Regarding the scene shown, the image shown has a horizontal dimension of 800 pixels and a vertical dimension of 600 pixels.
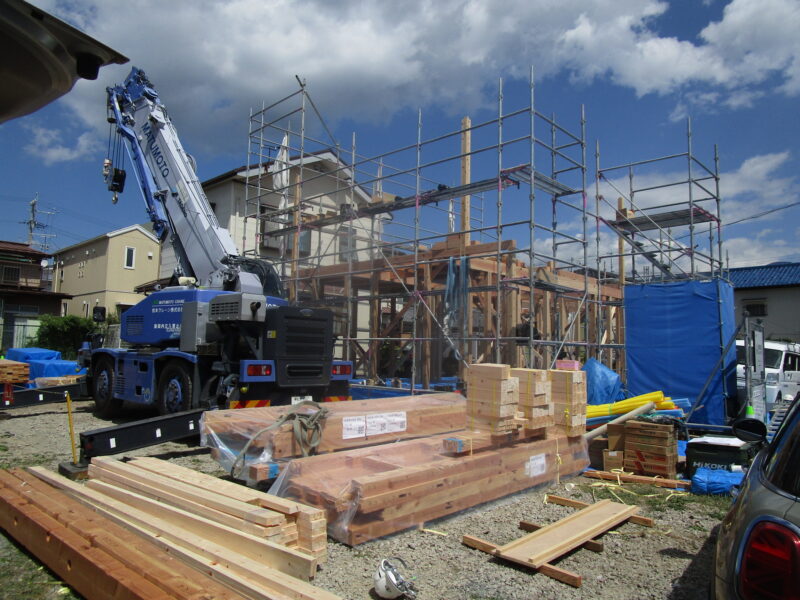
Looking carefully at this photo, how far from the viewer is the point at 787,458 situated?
228 centimetres

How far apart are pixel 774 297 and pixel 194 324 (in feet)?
103

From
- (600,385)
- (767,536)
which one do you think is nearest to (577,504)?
(767,536)

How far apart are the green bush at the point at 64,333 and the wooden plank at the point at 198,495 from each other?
24428mm

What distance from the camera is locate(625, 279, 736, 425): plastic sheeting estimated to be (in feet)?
33.9

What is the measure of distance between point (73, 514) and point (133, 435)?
2.20 meters

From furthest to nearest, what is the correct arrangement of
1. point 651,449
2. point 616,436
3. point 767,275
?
1. point 767,275
2. point 616,436
3. point 651,449

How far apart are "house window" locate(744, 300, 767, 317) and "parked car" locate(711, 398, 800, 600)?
32.5 m

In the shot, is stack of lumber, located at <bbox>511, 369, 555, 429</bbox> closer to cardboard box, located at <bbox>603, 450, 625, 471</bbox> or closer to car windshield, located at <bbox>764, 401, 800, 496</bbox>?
cardboard box, located at <bbox>603, 450, 625, 471</bbox>

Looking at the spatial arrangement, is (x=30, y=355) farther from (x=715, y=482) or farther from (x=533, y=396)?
(x=715, y=482)

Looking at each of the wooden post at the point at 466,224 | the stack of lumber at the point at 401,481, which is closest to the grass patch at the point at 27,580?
the stack of lumber at the point at 401,481

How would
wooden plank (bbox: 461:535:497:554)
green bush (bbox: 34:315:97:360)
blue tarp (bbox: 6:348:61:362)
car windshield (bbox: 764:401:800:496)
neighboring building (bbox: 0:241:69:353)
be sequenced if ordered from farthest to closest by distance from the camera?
neighboring building (bbox: 0:241:69:353) < green bush (bbox: 34:315:97:360) < blue tarp (bbox: 6:348:61:362) < wooden plank (bbox: 461:535:497:554) < car windshield (bbox: 764:401:800:496)

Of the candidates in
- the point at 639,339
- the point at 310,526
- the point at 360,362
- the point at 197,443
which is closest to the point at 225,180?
the point at 360,362

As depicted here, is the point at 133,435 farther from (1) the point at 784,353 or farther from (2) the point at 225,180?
(2) the point at 225,180

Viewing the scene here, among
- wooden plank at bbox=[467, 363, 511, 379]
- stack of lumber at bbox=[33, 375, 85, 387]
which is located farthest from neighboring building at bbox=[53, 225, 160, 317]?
wooden plank at bbox=[467, 363, 511, 379]
